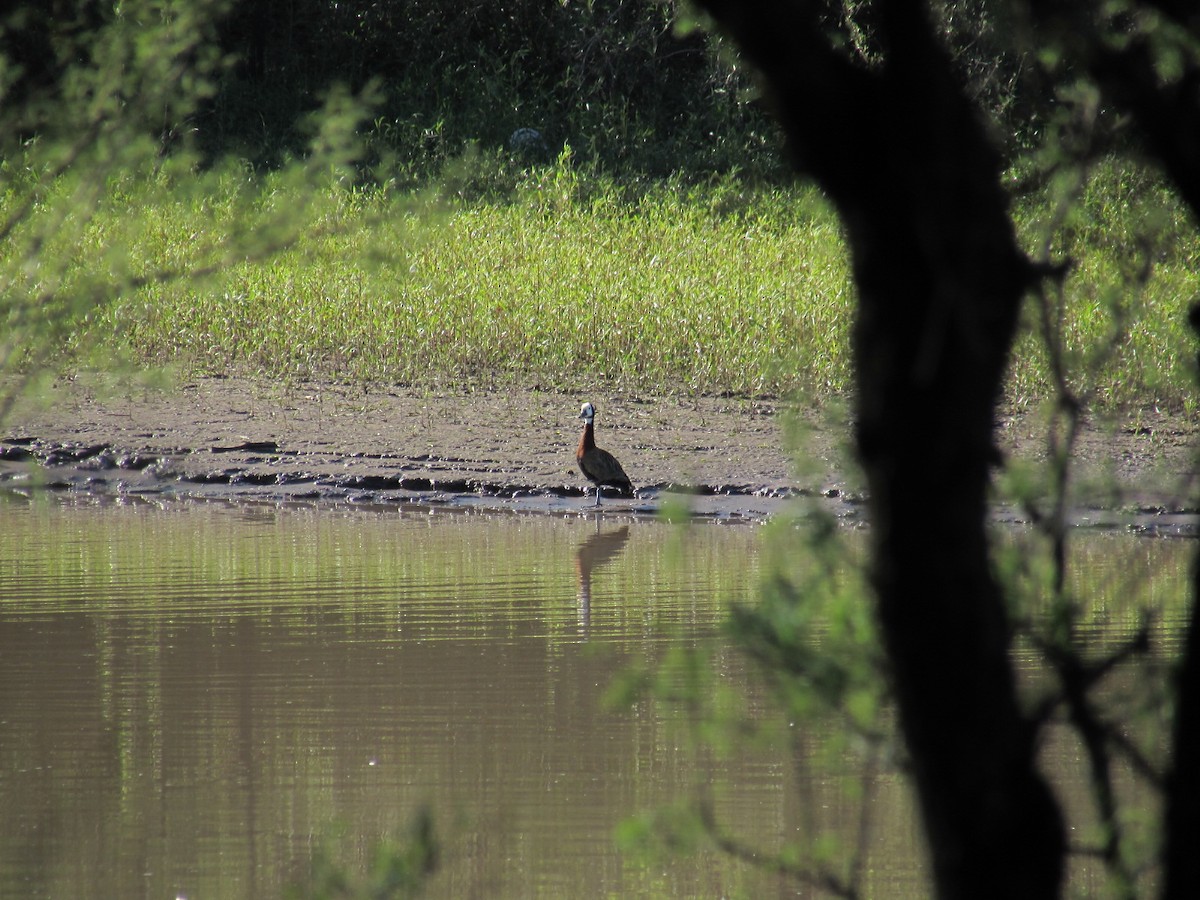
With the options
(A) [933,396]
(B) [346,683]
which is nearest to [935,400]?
(A) [933,396]

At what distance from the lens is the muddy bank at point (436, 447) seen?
12.6 meters

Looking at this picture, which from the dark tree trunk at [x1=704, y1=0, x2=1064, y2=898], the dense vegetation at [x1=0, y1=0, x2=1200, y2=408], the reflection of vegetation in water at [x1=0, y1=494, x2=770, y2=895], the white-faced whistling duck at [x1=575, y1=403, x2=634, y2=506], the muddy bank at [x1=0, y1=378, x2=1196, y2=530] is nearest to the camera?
the dark tree trunk at [x1=704, y1=0, x2=1064, y2=898]

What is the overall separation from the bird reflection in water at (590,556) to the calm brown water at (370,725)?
0.04 meters

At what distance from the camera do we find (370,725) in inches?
258

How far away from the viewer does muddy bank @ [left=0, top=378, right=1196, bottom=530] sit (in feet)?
41.4

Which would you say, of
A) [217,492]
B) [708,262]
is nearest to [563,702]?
[217,492]

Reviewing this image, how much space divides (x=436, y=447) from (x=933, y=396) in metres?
11.8

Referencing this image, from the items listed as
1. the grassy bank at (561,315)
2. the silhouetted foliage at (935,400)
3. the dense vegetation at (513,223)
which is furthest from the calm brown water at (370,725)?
the grassy bank at (561,315)

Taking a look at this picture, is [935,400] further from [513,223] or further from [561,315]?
[513,223]

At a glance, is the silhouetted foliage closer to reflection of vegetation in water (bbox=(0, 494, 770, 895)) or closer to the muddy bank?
reflection of vegetation in water (bbox=(0, 494, 770, 895))

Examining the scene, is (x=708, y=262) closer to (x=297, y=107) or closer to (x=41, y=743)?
(x=297, y=107)

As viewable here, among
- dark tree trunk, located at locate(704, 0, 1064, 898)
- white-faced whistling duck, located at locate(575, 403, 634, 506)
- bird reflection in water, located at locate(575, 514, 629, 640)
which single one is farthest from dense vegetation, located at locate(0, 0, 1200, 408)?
bird reflection in water, located at locate(575, 514, 629, 640)

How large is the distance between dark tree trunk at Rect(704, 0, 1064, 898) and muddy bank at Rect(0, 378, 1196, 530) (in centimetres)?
968

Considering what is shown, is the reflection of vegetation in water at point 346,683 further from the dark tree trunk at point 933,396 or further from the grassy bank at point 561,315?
the grassy bank at point 561,315
